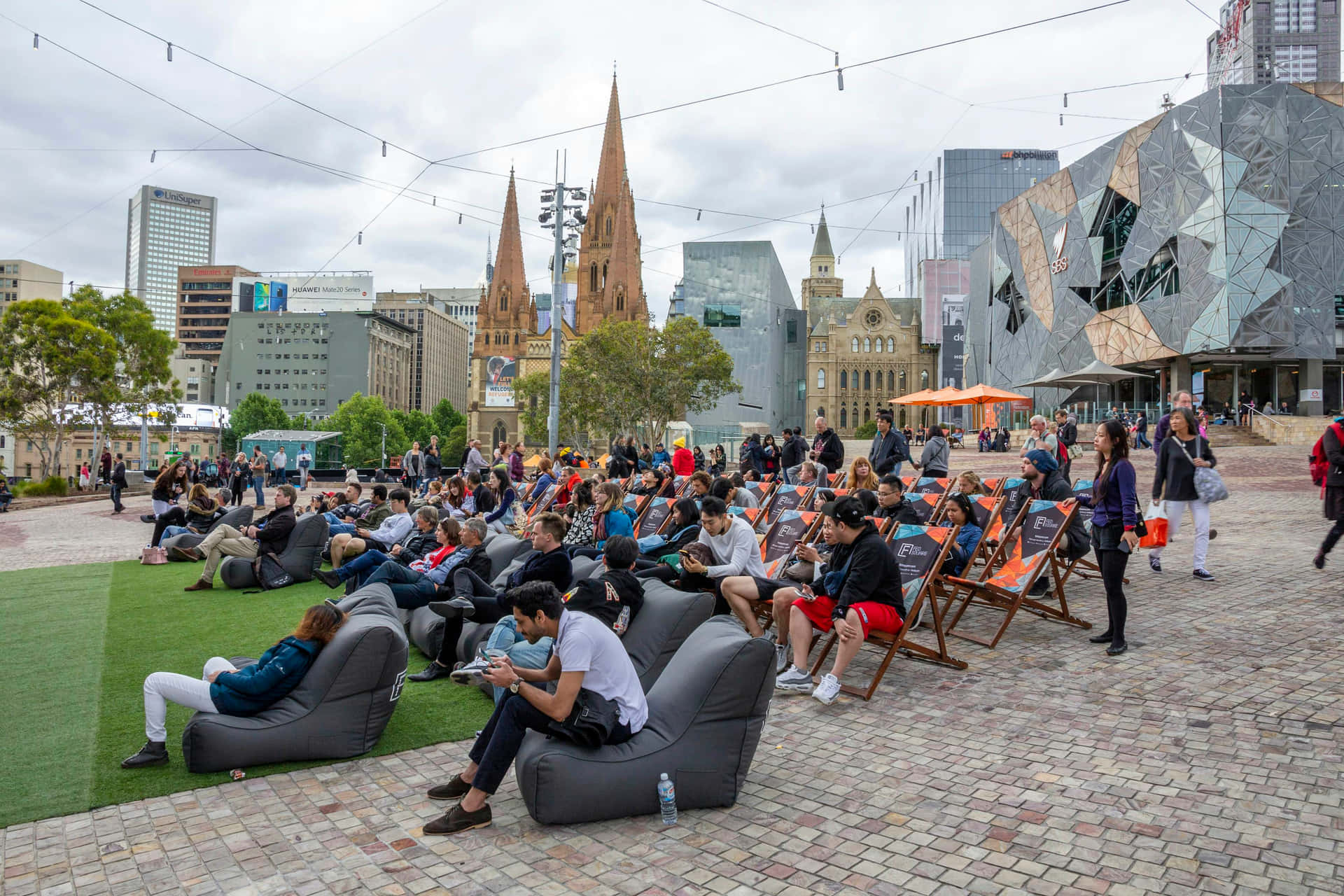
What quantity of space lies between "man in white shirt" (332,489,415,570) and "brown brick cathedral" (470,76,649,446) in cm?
6982

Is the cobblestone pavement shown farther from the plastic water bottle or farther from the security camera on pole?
the security camera on pole

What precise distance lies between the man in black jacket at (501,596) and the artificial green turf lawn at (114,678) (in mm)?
338

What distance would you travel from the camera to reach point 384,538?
10.4 m

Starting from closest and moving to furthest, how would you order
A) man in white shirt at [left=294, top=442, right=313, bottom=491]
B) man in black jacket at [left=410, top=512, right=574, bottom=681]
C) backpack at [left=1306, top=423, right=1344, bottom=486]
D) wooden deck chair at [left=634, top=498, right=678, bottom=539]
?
man in black jacket at [left=410, top=512, right=574, bottom=681], backpack at [left=1306, top=423, right=1344, bottom=486], wooden deck chair at [left=634, top=498, right=678, bottom=539], man in white shirt at [left=294, top=442, right=313, bottom=491]

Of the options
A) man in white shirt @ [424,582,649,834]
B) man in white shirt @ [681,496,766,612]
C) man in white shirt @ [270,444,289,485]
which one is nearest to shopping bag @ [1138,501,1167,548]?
man in white shirt @ [681,496,766,612]

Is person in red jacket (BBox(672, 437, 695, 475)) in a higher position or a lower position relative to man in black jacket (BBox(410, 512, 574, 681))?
higher

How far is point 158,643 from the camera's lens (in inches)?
291

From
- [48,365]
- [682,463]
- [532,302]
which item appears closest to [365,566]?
[682,463]

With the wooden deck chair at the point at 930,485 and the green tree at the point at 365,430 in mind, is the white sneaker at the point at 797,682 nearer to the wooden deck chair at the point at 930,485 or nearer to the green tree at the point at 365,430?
the wooden deck chair at the point at 930,485

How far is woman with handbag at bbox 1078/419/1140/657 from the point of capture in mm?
6238

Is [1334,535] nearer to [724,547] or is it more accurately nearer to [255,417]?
[724,547]

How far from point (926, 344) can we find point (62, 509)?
8303cm

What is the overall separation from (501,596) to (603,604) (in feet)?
6.53

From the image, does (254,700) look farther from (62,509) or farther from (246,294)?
(246,294)
